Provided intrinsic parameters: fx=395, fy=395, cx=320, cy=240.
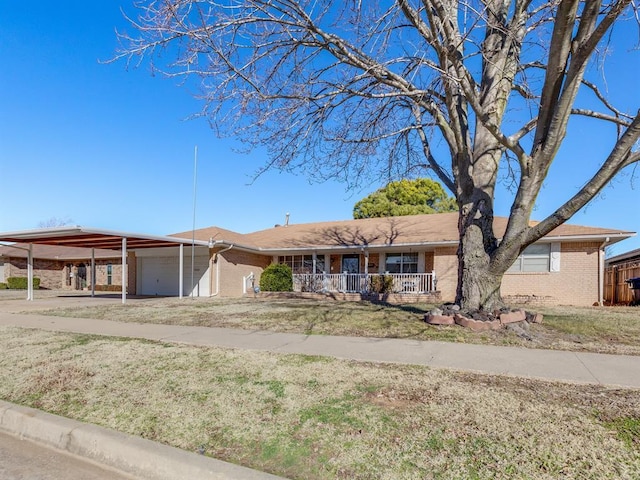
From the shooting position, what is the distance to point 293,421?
140 inches

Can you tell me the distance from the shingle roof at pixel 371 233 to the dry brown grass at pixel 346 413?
524 inches

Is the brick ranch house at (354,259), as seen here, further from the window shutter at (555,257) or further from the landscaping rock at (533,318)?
the landscaping rock at (533,318)

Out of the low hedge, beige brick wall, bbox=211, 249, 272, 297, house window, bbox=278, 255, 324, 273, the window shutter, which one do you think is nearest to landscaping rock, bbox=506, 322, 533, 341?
the window shutter

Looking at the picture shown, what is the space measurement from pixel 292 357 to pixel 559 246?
14563 mm

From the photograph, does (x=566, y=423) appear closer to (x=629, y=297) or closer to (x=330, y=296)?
(x=330, y=296)

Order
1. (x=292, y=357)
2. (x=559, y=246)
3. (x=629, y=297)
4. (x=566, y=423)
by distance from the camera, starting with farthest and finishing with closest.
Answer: (x=629, y=297) → (x=559, y=246) → (x=292, y=357) → (x=566, y=423)

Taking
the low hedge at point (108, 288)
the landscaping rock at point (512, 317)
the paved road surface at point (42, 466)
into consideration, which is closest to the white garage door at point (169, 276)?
the low hedge at point (108, 288)

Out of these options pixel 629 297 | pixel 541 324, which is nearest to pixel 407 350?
pixel 541 324

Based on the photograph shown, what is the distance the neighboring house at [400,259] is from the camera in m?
15.9

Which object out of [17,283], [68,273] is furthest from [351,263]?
[17,283]

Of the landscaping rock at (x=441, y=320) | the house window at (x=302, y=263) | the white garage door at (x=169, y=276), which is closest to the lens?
the landscaping rock at (x=441, y=320)

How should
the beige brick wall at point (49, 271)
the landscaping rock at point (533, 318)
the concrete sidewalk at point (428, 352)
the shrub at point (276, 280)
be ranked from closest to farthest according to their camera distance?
the concrete sidewalk at point (428, 352) < the landscaping rock at point (533, 318) < the shrub at point (276, 280) < the beige brick wall at point (49, 271)

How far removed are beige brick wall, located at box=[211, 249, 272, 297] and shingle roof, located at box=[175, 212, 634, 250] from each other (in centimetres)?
81

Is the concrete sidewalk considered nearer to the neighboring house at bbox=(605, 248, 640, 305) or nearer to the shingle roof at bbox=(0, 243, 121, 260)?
the neighboring house at bbox=(605, 248, 640, 305)
